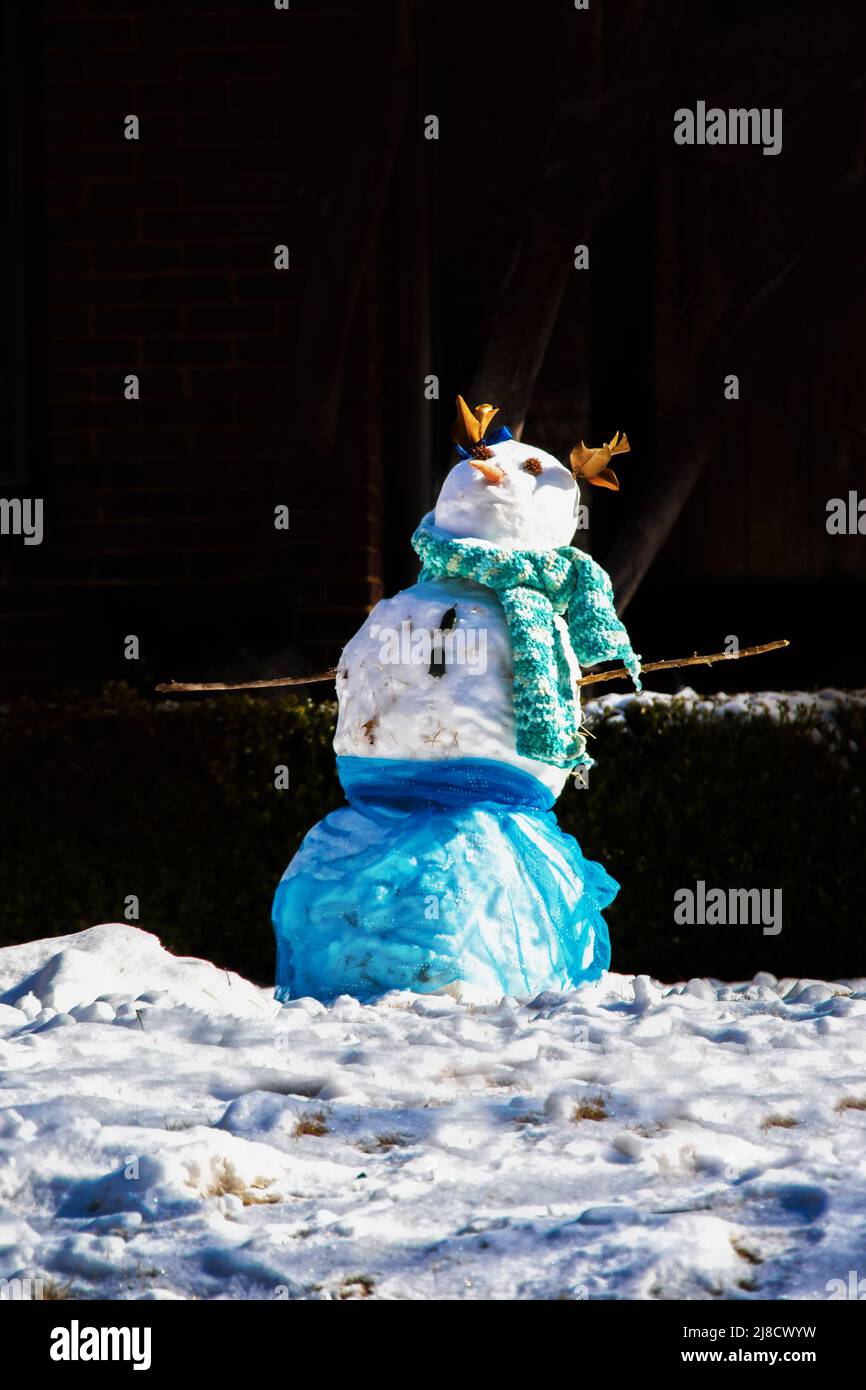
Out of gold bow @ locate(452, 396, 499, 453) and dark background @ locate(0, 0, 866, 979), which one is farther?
dark background @ locate(0, 0, 866, 979)

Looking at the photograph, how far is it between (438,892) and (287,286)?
410 centimetres

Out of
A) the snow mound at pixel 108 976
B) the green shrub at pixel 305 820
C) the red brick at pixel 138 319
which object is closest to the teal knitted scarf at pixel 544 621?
the snow mound at pixel 108 976

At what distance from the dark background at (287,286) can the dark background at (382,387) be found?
0.7 inches

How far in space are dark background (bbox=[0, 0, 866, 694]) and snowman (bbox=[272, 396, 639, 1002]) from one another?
2673mm

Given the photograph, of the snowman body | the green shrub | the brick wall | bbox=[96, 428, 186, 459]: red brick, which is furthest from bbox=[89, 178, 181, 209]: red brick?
the snowman body

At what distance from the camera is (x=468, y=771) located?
4.25 meters

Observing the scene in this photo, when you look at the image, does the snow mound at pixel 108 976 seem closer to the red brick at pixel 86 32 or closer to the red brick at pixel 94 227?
the red brick at pixel 94 227

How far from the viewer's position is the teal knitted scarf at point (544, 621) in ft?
13.8

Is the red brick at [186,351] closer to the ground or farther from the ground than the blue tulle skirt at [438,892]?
farther from the ground

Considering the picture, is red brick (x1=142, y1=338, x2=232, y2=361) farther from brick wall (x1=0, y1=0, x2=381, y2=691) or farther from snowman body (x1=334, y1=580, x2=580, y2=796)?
snowman body (x1=334, y1=580, x2=580, y2=796)

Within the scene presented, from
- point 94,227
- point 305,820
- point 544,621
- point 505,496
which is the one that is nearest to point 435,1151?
point 544,621

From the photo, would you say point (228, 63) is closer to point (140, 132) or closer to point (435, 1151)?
point (140, 132)

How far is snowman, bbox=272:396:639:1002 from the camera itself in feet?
13.6
